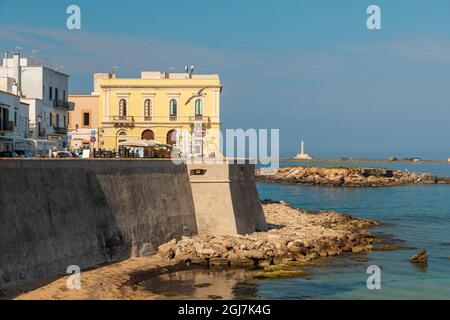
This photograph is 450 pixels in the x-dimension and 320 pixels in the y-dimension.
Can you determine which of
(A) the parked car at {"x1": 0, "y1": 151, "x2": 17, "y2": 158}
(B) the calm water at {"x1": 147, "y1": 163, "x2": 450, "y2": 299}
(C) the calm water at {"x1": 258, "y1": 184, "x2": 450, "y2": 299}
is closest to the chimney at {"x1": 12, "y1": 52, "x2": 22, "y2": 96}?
(A) the parked car at {"x1": 0, "y1": 151, "x2": 17, "y2": 158}

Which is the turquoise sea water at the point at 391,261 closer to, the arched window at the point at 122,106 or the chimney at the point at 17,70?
the arched window at the point at 122,106

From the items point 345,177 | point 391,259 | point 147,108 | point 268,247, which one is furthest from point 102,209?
point 345,177

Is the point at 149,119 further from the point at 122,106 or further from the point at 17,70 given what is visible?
the point at 17,70

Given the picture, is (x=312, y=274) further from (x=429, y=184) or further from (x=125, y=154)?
(x=429, y=184)

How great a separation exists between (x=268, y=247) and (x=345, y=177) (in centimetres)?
7356

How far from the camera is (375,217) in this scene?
61500 mm

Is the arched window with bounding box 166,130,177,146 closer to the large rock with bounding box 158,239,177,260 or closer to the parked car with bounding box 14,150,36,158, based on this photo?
the parked car with bounding box 14,150,36,158

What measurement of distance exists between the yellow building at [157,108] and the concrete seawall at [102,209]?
15.2 m

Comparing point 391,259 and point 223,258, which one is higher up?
point 223,258

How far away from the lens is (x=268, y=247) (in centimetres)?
3625

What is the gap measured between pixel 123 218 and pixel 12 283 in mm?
8149

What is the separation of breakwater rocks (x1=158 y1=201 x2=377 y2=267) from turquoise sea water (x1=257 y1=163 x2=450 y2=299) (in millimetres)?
1478

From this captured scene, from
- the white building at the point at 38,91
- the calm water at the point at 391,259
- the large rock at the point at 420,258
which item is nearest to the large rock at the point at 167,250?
the calm water at the point at 391,259
